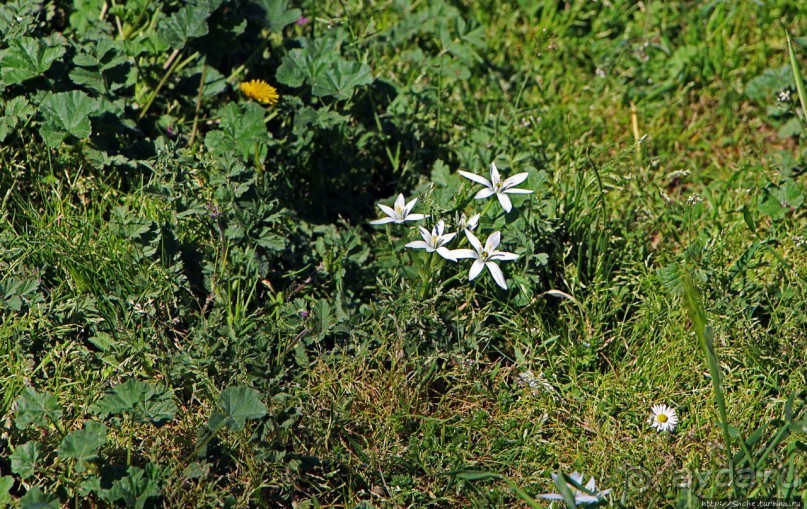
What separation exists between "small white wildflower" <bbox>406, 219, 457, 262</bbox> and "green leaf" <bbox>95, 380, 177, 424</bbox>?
84 cm

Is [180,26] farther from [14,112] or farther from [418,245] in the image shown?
[418,245]

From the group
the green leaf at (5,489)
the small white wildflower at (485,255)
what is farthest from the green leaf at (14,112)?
the small white wildflower at (485,255)

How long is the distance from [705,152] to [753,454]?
171 centimetres

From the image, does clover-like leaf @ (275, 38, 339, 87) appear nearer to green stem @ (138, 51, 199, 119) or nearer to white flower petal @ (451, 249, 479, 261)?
green stem @ (138, 51, 199, 119)

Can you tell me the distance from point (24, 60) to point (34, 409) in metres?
1.29

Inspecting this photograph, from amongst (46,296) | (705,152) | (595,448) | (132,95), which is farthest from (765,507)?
(132,95)

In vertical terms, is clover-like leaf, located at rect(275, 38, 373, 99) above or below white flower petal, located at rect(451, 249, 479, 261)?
above

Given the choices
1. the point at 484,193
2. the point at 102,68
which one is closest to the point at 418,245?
the point at 484,193

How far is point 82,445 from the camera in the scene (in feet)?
7.36

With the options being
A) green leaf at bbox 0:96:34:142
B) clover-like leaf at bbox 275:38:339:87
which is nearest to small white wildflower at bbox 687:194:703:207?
clover-like leaf at bbox 275:38:339:87

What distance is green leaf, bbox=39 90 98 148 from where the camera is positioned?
9.37 ft

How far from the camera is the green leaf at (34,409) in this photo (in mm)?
2271

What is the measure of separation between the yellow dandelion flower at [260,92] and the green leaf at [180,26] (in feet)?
0.89

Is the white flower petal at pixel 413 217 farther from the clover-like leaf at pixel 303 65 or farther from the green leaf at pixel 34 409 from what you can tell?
the green leaf at pixel 34 409
